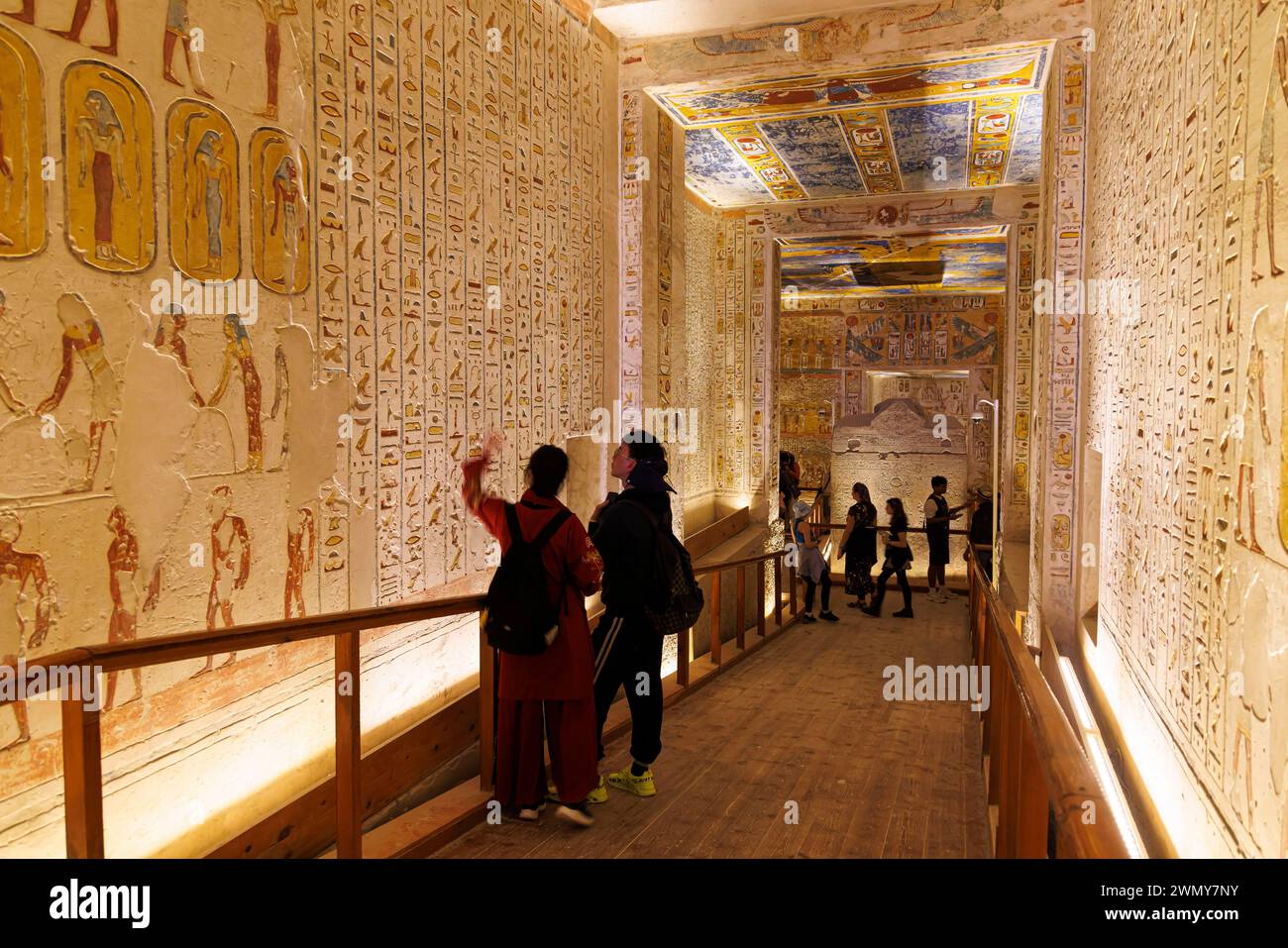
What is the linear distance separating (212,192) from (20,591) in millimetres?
1626

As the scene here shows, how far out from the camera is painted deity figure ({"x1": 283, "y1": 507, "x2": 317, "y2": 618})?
381cm

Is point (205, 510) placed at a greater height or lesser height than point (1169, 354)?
lesser

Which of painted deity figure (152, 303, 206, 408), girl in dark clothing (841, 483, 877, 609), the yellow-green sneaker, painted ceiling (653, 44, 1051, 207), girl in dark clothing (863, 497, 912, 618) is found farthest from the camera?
girl in dark clothing (863, 497, 912, 618)

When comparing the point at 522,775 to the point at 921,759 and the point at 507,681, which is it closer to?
the point at 507,681

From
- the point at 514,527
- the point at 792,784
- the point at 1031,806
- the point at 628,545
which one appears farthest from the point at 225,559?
the point at 1031,806

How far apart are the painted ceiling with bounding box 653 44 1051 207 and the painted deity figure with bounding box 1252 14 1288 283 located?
5.15 meters

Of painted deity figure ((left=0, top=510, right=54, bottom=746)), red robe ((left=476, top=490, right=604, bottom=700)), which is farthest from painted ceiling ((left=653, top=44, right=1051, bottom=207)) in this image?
painted deity figure ((left=0, top=510, right=54, bottom=746))

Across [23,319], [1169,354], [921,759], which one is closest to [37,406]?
[23,319]

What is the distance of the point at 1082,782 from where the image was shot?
6.00ft

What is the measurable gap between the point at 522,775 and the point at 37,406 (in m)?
2.22

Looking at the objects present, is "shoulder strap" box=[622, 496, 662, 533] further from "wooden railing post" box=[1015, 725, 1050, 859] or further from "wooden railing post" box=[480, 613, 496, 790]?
"wooden railing post" box=[1015, 725, 1050, 859]

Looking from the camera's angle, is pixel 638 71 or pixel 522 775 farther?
pixel 638 71

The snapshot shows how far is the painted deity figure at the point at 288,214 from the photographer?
3.70m

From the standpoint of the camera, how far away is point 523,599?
341cm
